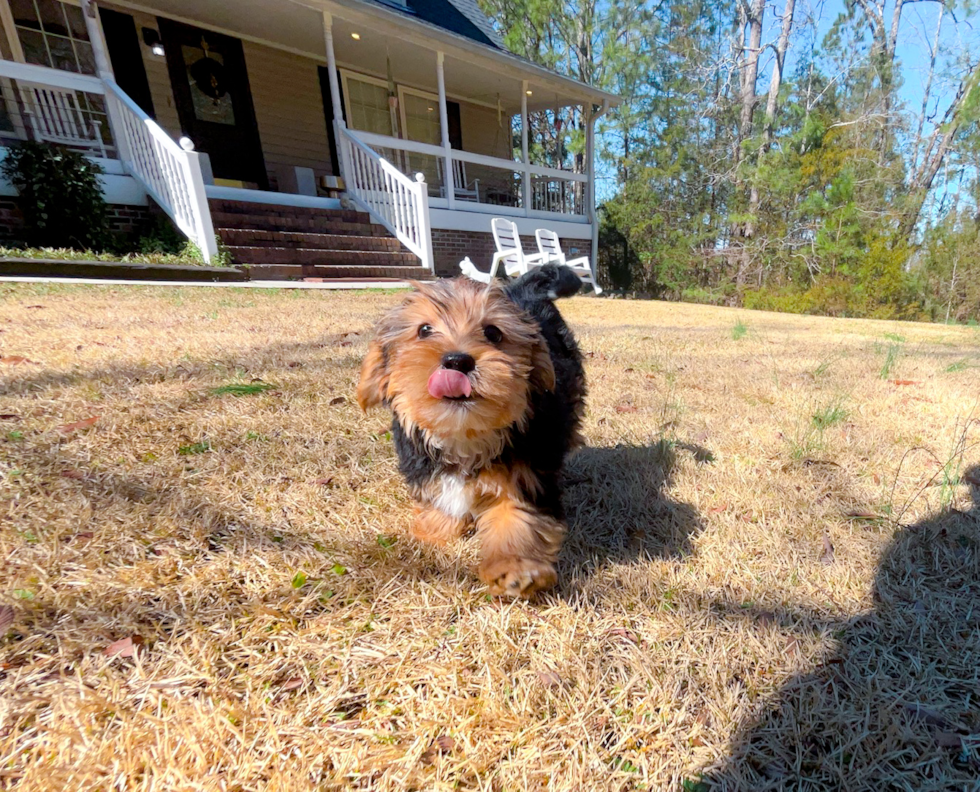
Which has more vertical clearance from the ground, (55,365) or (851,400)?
(55,365)

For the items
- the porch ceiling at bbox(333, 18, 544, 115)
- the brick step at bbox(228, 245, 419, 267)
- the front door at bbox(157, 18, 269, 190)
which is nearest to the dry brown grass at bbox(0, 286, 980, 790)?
the brick step at bbox(228, 245, 419, 267)

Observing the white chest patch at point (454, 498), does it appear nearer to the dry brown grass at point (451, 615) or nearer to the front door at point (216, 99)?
the dry brown grass at point (451, 615)

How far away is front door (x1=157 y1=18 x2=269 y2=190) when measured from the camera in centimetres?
1159

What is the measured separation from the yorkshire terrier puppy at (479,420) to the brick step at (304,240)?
30.3 ft

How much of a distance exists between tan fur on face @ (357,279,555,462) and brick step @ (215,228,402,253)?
9227 mm

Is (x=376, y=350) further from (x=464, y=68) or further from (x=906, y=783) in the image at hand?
(x=464, y=68)

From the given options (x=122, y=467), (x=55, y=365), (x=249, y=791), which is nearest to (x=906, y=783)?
(x=249, y=791)

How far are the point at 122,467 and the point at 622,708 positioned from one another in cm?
230

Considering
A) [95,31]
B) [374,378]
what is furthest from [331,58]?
[374,378]

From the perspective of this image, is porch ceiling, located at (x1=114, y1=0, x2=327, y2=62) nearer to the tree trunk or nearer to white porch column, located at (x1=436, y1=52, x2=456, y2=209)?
white porch column, located at (x1=436, y1=52, x2=456, y2=209)

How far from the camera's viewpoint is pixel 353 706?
1269 millimetres

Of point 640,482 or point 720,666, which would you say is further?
point 640,482

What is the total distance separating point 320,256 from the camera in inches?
414

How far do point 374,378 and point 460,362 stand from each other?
0.54 meters
